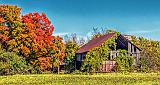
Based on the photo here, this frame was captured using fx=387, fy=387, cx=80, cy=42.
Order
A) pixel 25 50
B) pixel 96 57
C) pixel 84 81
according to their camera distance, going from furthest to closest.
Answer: pixel 96 57 < pixel 25 50 < pixel 84 81

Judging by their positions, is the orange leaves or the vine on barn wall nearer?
the orange leaves

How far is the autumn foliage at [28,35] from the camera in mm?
62875

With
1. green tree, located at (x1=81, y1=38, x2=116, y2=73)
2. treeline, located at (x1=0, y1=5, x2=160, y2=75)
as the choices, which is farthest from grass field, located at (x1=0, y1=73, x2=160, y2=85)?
green tree, located at (x1=81, y1=38, x2=116, y2=73)

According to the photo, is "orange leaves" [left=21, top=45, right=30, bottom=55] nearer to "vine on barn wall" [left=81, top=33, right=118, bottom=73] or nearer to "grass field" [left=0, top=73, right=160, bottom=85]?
"vine on barn wall" [left=81, top=33, right=118, bottom=73]

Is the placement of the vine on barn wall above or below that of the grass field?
above

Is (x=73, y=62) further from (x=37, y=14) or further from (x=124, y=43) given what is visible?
(x=37, y=14)

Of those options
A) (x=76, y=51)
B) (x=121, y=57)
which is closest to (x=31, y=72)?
(x=121, y=57)

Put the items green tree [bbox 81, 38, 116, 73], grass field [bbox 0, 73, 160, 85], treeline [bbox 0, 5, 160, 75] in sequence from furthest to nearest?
green tree [bbox 81, 38, 116, 73]
treeline [bbox 0, 5, 160, 75]
grass field [bbox 0, 73, 160, 85]

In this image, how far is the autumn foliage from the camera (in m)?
62.9

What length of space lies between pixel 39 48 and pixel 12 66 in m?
7.16

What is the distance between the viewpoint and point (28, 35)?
6381 centimetres

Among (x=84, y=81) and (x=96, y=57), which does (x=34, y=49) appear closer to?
(x=96, y=57)

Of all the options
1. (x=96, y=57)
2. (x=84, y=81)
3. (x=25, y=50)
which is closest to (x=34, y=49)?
(x=25, y=50)

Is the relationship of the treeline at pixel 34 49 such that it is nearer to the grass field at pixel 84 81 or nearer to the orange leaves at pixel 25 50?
the orange leaves at pixel 25 50
